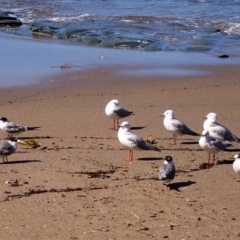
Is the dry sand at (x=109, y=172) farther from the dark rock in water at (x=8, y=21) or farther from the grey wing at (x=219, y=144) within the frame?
the dark rock in water at (x=8, y=21)

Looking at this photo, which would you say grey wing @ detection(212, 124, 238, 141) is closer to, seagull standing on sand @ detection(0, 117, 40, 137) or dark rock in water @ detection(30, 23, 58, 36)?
seagull standing on sand @ detection(0, 117, 40, 137)

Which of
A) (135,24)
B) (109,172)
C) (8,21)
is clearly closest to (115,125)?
(109,172)

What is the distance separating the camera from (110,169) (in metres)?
9.97

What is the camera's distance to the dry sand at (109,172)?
7.92 metres

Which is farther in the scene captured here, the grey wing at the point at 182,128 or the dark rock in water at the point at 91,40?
the dark rock in water at the point at 91,40

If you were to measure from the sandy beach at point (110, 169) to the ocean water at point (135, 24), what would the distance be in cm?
507

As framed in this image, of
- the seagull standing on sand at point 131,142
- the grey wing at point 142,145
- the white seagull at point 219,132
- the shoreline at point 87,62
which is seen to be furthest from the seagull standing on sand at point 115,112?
the shoreline at point 87,62

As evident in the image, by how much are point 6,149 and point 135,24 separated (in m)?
15.1

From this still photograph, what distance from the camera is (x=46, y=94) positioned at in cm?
1438

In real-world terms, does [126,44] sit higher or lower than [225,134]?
lower

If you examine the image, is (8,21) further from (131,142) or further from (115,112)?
(131,142)

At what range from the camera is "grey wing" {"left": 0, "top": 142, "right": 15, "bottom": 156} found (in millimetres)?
10141

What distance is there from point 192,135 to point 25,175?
332 centimetres

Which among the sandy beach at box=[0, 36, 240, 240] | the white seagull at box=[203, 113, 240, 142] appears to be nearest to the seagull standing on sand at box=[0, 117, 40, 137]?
the sandy beach at box=[0, 36, 240, 240]
